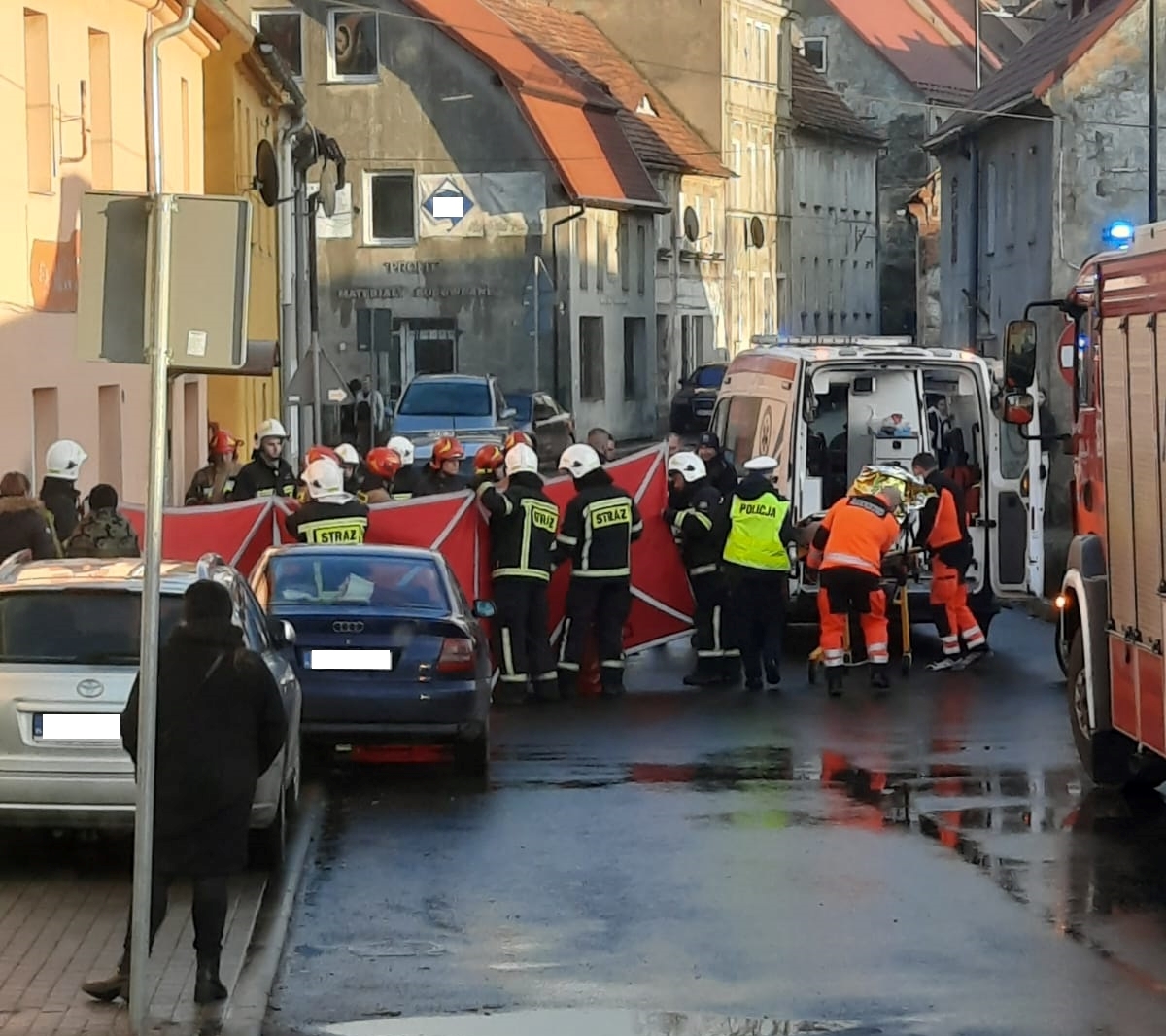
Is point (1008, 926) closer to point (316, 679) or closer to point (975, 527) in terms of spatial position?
point (316, 679)

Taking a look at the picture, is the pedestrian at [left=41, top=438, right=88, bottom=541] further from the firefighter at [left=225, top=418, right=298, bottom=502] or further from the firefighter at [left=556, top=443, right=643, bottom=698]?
the firefighter at [left=225, top=418, right=298, bottom=502]

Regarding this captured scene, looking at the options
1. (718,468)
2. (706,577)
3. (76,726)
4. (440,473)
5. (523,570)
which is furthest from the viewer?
(718,468)

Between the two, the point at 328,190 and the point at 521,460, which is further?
the point at 328,190

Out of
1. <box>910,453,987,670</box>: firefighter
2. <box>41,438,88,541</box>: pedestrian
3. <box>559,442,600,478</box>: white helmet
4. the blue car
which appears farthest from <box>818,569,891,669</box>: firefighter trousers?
<box>41,438,88,541</box>: pedestrian

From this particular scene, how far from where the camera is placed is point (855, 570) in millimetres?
17703

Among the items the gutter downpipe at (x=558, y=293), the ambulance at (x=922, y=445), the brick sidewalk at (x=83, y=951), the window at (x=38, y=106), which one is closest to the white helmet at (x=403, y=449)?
the ambulance at (x=922, y=445)

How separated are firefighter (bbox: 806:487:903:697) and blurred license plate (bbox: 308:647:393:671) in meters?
4.92

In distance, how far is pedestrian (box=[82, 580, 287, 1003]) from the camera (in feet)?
27.0

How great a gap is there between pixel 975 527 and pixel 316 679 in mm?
8720

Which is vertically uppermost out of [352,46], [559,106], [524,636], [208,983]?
[352,46]

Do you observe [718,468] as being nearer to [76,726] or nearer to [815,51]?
[76,726]

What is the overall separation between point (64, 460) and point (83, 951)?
754cm

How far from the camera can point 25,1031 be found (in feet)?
26.1

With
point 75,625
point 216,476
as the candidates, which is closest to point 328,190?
point 216,476
